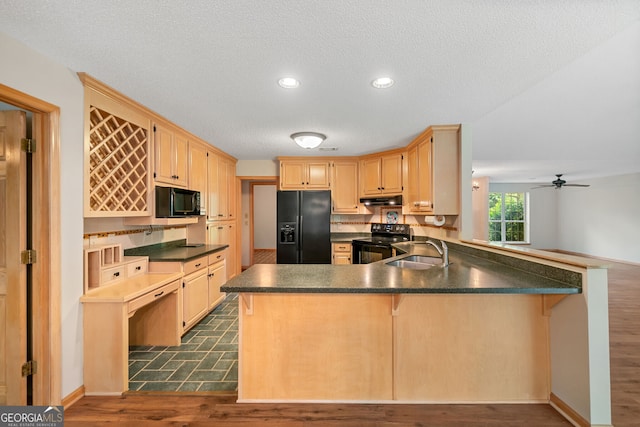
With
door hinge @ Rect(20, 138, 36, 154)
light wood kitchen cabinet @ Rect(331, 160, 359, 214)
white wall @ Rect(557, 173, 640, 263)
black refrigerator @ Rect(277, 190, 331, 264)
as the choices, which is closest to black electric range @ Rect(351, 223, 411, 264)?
black refrigerator @ Rect(277, 190, 331, 264)

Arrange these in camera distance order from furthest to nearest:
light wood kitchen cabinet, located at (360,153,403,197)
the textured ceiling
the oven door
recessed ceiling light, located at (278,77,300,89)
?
light wood kitchen cabinet, located at (360,153,403,197), the oven door, recessed ceiling light, located at (278,77,300,89), the textured ceiling

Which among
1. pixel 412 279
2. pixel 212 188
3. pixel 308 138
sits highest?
pixel 308 138

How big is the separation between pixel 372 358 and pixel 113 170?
2520 mm

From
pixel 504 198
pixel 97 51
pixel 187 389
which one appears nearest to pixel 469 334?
pixel 187 389

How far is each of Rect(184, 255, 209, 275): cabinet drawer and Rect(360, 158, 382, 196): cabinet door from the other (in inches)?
106

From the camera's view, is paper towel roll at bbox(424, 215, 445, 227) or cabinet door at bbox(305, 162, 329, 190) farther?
cabinet door at bbox(305, 162, 329, 190)

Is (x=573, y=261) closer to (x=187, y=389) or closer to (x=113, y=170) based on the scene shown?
(x=187, y=389)

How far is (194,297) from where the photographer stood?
118 inches

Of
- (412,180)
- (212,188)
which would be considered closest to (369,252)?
(412,180)

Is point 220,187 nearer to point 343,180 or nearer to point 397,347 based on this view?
point 343,180

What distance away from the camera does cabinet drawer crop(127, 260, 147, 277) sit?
2.51m

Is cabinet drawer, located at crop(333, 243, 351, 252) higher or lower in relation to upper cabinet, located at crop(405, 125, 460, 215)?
lower

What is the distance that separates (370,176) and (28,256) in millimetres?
3989

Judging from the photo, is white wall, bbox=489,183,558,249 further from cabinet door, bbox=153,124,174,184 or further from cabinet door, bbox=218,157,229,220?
cabinet door, bbox=153,124,174,184
